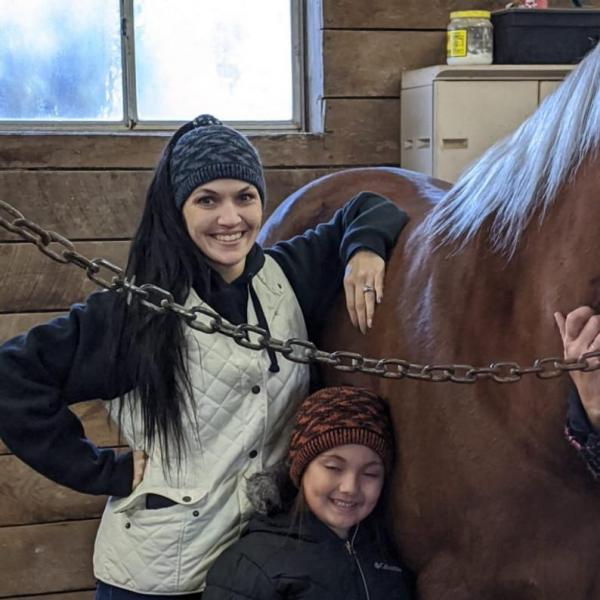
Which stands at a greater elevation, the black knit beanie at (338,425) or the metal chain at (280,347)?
the metal chain at (280,347)

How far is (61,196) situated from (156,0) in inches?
19.4

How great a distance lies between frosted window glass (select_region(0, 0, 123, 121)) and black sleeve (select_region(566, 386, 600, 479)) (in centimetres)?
145

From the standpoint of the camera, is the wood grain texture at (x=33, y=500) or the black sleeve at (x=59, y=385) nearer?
the black sleeve at (x=59, y=385)

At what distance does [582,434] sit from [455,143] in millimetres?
1173

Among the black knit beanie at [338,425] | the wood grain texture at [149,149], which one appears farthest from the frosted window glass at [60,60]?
the black knit beanie at [338,425]

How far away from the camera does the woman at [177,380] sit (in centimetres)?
118

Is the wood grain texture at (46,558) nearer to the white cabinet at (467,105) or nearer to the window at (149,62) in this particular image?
the window at (149,62)

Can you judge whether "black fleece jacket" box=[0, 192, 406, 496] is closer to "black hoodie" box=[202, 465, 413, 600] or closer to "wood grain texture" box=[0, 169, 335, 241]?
"black hoodie" box=[202, 465, 413, 600]

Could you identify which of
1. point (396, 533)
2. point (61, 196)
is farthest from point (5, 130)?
point (396, 533)

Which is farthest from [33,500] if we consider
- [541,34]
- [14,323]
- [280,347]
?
[541,34]

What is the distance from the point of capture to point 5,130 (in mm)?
2045

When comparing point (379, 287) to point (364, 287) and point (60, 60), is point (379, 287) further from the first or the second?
point (60, 60)

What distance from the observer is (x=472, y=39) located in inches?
80.0

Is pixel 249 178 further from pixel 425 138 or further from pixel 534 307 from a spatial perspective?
pixel 425 138
